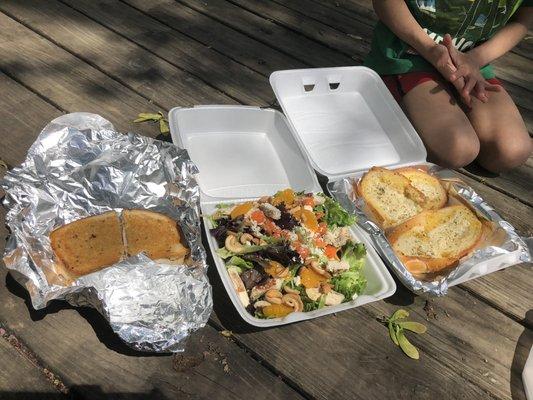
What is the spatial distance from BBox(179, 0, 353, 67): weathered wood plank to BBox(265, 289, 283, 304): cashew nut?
181 centimetres

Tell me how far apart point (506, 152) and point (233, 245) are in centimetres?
153

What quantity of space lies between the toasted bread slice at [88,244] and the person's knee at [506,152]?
182cm

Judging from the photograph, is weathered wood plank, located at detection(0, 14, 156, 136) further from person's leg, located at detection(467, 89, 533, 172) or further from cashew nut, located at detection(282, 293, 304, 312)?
person's leg, located at detection(467, 89, 533, 172)

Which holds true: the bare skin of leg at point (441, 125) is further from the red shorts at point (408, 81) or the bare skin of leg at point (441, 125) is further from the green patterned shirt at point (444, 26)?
the green patterned shirt at point (444, 26)

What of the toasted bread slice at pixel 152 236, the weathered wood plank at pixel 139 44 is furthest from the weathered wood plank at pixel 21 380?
the weathered wood plank at pixel 139 44

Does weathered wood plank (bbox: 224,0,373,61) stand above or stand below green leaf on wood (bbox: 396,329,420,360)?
above

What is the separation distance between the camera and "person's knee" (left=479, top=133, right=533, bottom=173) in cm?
234

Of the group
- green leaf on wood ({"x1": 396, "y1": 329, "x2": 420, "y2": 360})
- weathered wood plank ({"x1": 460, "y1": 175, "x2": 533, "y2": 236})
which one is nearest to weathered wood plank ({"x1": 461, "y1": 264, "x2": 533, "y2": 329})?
weathered wood plank ({"x1": 460, "y1": 175, "x2": 533, "y2": 236})

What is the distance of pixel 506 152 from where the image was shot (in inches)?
92.0

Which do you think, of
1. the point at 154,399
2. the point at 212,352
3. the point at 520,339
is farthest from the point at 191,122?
the point at 520,339

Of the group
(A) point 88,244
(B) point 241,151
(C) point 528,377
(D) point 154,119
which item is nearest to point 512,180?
(C) point 528,377

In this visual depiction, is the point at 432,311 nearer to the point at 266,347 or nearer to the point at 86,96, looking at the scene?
the point at 266,347

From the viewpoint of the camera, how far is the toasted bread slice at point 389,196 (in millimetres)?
1941

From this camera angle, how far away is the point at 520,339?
176 centimetres
